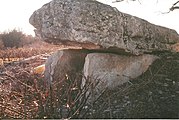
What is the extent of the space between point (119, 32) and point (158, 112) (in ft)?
7.07

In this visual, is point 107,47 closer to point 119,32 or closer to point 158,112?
point 119,32

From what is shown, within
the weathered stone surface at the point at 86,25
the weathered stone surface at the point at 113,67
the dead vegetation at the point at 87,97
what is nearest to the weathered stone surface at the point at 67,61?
the weathered stone surface at the point at 113,67

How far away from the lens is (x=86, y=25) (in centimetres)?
727

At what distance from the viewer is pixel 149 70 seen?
825 centimetres

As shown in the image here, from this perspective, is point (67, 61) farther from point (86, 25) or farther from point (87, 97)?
point (87, 97)

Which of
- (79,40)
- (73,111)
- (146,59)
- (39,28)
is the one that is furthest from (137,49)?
Answer: (73,111)

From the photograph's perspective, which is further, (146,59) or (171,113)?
(146,59)

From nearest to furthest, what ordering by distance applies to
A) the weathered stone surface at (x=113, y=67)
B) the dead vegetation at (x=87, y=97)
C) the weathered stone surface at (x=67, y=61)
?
1. the dead vegetation at (x=87, y=97)
2. the weathered stone surface at (x=113, y=67)
3. the weathered stone surface at (x=67, y=61)

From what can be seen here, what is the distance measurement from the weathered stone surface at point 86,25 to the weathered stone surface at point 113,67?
0.23 m

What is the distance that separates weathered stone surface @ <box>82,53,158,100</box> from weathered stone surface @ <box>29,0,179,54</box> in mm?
234

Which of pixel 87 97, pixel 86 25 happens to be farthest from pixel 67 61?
pixel 87 97

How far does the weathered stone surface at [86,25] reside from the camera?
7281mm

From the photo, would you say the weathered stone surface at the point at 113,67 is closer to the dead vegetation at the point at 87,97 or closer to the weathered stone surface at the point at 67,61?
the dead vegetation at the point at 87,97

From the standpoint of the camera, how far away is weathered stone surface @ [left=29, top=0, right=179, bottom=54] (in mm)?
7281
